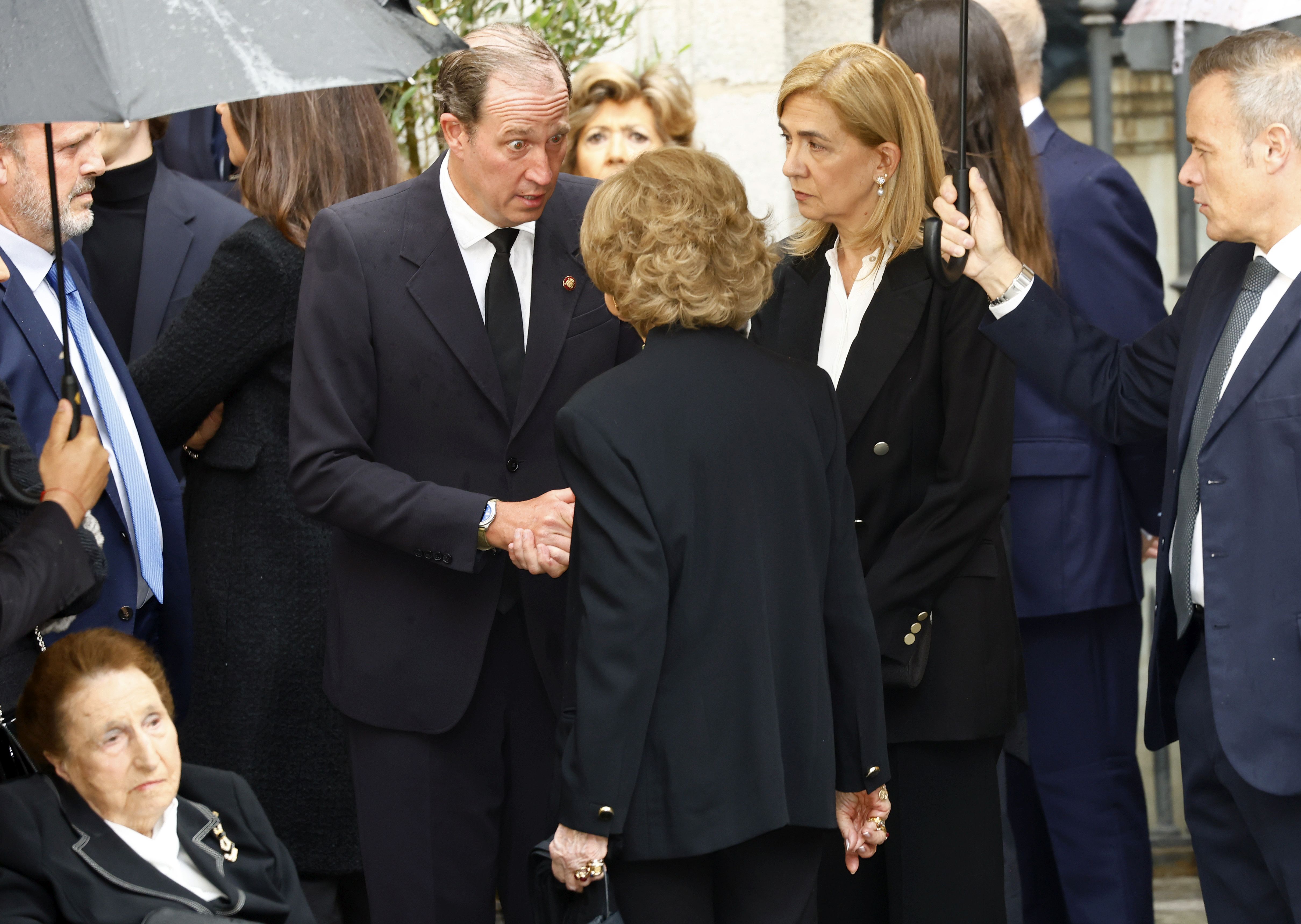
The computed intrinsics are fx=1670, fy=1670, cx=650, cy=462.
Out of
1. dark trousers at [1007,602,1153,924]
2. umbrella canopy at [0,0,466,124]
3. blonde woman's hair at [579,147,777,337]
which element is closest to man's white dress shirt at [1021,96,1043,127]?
dark trousers at [1007,602,1153,924]

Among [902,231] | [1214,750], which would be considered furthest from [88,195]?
[1214,750]

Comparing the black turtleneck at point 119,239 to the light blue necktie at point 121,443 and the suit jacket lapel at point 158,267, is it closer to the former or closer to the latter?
the suit jacket lapel at point 158,267

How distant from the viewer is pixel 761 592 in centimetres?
283

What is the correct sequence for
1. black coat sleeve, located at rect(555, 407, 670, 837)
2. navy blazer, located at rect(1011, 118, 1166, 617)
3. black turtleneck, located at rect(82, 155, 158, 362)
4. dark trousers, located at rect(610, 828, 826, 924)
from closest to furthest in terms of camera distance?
black coat sleeve, located at rect(555, 407, 670, 837) → dark trousers, located at rect(610, 828, 826, 924) → navy blazer, located at rect(1011, 118, 1166, 617) → black turtleneck, located at rect(82, 155, 158, 362)

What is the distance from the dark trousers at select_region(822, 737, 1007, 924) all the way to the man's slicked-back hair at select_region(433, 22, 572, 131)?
5.14 ft

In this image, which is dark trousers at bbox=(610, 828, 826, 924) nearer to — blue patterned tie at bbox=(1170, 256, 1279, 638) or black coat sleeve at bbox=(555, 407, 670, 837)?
black coat sleeve at bbox=(555, 407, 670, 837)

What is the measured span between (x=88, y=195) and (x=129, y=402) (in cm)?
44

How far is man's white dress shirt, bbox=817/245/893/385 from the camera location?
3.52 metres

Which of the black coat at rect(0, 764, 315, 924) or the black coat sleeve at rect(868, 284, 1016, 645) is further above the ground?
the black coat sleeve at rect(868, 284, 1016, 645)

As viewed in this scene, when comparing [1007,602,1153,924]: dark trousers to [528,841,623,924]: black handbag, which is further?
[1007,602,1153,924]: dark trousers

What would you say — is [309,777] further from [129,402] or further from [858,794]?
[858,794]

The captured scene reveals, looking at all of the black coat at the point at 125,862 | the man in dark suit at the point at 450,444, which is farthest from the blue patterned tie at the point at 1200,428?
the black coat at the point at 125,862

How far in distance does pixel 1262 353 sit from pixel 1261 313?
0.15 meters

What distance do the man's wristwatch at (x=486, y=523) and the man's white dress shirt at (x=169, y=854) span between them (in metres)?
0.75
